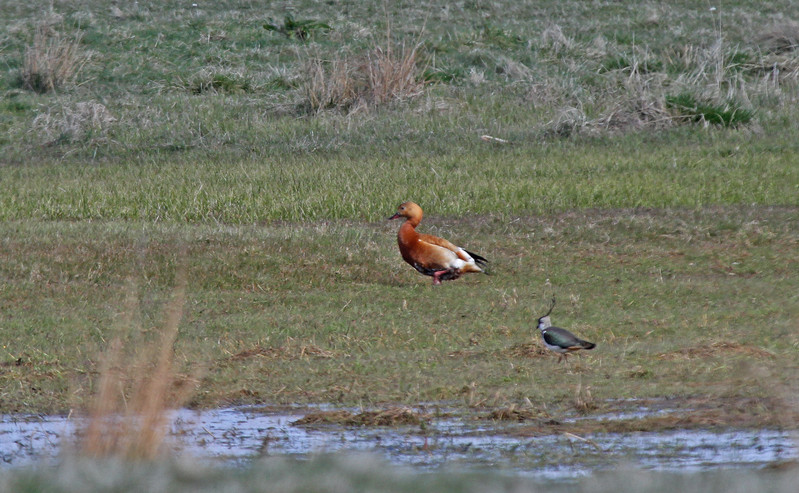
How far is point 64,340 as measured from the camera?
9.39 meters

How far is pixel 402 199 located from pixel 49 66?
12356mm

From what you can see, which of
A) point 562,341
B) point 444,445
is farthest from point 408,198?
point 444,445

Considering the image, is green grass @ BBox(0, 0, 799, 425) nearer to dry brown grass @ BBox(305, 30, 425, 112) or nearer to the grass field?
the grass field

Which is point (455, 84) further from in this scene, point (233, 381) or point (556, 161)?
point (233, 381)

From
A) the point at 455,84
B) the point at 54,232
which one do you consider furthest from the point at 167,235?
the point at 455,84

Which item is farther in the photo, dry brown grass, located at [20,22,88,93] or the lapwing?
dry brown grass, located at [20,22,88,93]

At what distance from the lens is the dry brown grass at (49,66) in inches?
993

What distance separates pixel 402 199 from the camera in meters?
16.1

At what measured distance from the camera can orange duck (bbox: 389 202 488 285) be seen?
452 inches

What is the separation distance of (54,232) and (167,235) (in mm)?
1435

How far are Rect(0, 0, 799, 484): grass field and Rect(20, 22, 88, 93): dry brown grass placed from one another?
0.25 feet

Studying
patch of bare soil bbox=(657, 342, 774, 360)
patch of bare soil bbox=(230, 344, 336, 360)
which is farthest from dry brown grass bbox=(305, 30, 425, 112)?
patch of bare soil bbox=(657, 342, 774, 360)

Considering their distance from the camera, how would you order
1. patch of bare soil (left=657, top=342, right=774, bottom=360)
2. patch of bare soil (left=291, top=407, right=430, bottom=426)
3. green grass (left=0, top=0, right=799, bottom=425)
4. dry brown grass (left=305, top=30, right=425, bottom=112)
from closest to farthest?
patch of bare soil (left=291, top=407, right=430, bottom=426) → patch of bare soil (left=657, top=342, right=774, bottom=360) → green grass (left=0, top=0, right=799, bottom=425) → dry brown grass (left=305, top=30, right=425, bottom=112)

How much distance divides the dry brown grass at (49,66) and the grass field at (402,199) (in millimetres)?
75
